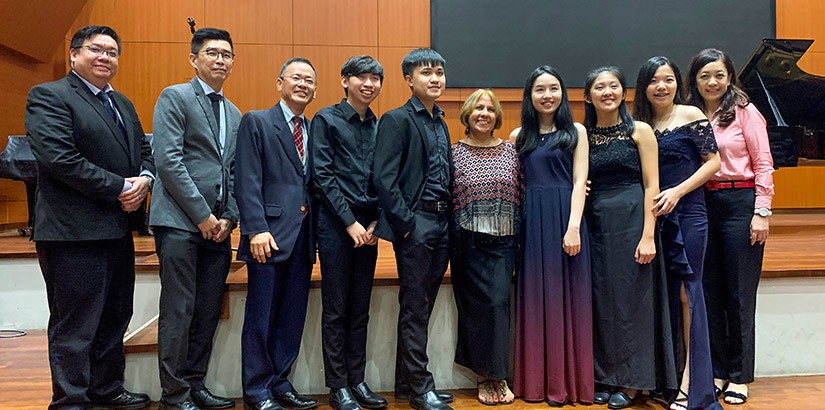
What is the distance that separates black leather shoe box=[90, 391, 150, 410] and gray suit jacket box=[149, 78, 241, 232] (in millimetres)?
737

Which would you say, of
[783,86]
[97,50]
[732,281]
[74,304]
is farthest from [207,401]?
[783,86]

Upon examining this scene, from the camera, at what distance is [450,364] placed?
98.0 inches

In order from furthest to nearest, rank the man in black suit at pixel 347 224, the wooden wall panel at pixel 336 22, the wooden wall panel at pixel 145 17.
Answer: the wooden wall panel at pixel 336 22 < the wooden wall panel at pixel 145 17 < the man in black suit at pixel 347 224

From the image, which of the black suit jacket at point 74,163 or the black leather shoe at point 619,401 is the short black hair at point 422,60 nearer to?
the black suit jacket at point 74,163

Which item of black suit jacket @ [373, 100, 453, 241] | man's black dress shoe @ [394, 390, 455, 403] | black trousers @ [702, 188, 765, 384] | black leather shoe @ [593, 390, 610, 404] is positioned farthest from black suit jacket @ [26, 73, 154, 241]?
black trousers @ [702, 188, 765, 384]

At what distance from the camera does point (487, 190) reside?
2.19m

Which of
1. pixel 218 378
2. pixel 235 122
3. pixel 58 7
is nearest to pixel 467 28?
pixel 58 7

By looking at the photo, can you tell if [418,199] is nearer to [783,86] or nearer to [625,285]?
[625,285]

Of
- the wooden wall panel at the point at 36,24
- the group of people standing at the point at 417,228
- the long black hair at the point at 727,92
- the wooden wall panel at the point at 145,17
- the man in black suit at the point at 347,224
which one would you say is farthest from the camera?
the wooden wall panel at the point at 145,17

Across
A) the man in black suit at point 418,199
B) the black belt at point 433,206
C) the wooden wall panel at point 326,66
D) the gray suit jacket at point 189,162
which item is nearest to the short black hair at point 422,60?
the man in black suit at point 418,199

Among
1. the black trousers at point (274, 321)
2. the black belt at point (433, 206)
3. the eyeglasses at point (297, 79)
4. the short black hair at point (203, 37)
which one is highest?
the short black hair at point (203, 37)

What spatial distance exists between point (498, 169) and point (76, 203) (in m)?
1.51

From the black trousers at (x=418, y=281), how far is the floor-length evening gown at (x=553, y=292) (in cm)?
36

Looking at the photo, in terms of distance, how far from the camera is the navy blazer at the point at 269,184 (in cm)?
205
